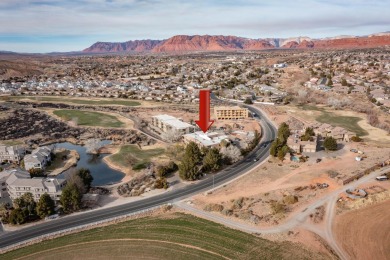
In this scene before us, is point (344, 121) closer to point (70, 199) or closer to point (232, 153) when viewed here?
point (232, 153)

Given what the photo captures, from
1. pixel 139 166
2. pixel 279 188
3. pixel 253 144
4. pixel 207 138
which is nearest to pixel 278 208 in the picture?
pixel 279 188

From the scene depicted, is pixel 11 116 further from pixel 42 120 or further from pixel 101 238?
pixel 101 238

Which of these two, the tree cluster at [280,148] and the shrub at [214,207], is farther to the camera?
the tree cluster at [280,148]

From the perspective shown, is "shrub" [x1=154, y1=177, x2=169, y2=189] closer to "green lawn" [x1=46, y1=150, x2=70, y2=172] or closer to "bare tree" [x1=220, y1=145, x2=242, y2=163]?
"bare tree" [x1=220, y1=145, x2=242, y2=163]

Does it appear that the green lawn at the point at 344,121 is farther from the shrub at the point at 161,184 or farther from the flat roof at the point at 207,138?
the shrub at the point at 161,184

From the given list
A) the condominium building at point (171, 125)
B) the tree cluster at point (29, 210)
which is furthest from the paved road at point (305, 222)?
the condominium building at point (171, 125)

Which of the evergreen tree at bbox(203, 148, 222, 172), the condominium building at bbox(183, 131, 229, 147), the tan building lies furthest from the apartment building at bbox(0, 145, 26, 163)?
the tan building

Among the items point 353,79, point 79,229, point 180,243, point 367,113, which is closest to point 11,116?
point 79,229
